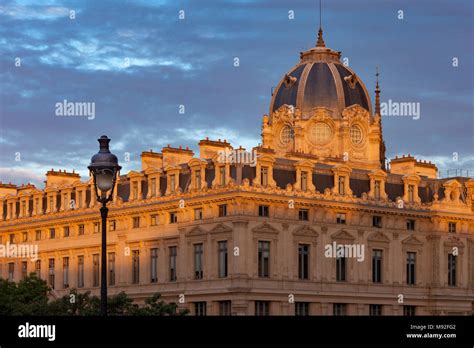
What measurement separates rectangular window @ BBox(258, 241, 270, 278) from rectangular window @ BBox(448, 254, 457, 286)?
70.9ft

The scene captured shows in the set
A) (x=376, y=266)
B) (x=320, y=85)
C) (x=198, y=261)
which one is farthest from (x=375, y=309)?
(x=320, y=85)

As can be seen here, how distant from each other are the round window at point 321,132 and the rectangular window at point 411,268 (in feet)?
56.0

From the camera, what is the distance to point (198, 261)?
113 meters

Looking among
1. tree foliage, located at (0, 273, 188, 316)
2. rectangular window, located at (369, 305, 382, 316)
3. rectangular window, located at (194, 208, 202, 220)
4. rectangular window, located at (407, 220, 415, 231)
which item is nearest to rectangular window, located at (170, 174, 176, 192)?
rectangular window, located at (194, 208, 202, 220)

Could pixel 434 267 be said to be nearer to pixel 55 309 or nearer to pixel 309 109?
pixel 309 109

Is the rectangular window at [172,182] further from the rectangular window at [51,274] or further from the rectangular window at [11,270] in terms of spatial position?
the rectangular window at [11,270]

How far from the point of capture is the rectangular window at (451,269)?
125 metres

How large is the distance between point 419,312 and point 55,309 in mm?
43011

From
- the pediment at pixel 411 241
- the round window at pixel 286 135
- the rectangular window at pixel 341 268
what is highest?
the round window at pixel 286 135

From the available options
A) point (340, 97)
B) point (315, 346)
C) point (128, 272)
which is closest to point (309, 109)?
point (340, 97)

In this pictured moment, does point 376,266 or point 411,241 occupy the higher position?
point 411,241

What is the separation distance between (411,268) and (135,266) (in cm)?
2403

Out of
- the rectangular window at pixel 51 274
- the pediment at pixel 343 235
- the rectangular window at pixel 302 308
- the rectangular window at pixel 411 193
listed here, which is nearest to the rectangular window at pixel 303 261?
the rectangular window at pixel 302 308

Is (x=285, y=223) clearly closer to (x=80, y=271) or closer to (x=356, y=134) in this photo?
(x=80, y=271)
